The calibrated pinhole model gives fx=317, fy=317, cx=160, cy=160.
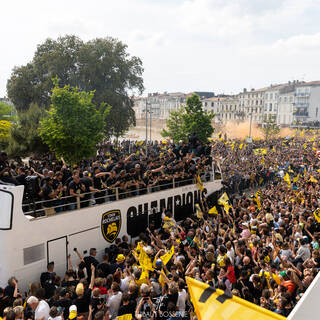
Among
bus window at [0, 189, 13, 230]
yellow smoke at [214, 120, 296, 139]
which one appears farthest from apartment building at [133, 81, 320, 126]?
bus window at [0, 189, 13, 230]

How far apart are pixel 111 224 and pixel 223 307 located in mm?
7531

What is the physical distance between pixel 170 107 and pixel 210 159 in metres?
130

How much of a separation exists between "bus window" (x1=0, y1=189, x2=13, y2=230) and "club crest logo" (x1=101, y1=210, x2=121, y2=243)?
3407mm

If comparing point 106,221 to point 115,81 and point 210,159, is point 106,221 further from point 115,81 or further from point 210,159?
point 115,81

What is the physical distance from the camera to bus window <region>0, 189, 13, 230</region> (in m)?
8.41

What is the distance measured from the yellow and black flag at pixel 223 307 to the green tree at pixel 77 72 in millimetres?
32116

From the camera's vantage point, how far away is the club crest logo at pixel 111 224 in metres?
11.2

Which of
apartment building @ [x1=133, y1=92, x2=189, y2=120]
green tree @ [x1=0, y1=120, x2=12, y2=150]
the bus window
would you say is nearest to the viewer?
the bus window

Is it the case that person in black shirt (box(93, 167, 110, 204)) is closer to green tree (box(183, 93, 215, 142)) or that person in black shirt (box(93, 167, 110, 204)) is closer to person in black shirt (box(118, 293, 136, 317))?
person in black shirt (box(118, 293, 136, 317))

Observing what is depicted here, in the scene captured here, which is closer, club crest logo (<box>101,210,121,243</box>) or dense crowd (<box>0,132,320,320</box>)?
dense crowd (<box>0,132,320,320</box>)

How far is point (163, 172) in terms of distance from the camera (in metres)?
14.0

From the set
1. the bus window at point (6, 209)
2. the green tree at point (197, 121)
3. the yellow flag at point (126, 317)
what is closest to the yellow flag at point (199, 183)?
the bus window at point (6, 209)

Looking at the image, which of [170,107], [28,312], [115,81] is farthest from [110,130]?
[170,107]

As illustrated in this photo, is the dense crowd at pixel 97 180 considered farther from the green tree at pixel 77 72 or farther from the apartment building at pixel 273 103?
the apartment building at pixel 273 103
